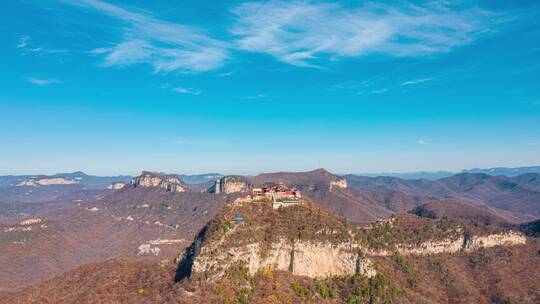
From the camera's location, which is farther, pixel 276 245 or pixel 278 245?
pixel 278 245

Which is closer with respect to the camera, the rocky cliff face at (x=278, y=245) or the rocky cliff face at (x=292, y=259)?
the rocky cliff face at (x=292, y=259)

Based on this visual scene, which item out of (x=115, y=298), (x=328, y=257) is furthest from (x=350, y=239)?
(x=115, y=298)

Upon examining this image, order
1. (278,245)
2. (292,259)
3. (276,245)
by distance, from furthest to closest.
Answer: (292,259), (278,245), (276,245)

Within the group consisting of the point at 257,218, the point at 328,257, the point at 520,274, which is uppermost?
the point at 257,218

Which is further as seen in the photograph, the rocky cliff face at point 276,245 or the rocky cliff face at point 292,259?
the rocky cliff face at point 276,245

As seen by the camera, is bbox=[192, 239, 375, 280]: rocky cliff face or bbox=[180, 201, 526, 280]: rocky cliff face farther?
bbox=[180, 201, 526, 280]: rocky cliff face

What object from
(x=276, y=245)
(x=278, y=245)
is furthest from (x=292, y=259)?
(x=276, y=245)

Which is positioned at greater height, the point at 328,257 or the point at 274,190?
the point at 274,190

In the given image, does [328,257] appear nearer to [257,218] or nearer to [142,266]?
[257,218]

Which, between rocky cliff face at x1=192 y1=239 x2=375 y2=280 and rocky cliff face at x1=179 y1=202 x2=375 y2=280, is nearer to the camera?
rocky cliff face at x1=192 y1=239 x2=375 y2=280

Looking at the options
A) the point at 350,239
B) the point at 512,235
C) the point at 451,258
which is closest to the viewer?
the point at 350,239

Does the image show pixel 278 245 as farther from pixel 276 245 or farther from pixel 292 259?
pixel 292 259
